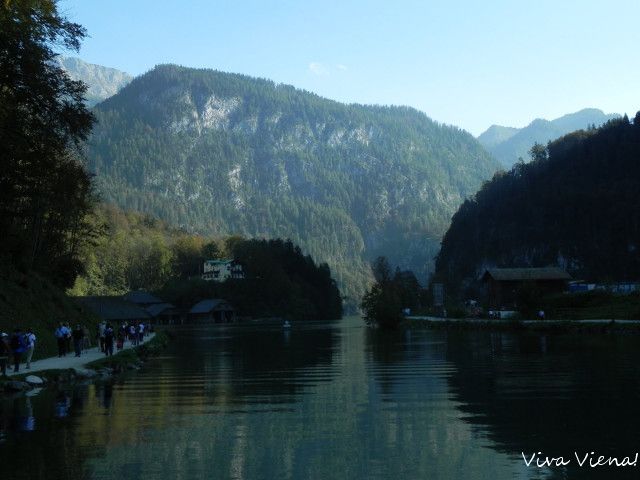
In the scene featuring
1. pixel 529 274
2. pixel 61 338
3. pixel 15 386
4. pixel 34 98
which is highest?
pixel 34 98

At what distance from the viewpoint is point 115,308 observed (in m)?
107

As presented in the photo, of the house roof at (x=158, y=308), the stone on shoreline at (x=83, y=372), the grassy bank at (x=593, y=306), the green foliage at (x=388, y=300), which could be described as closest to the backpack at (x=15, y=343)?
the stone on shoreline at (x=83, y=372)

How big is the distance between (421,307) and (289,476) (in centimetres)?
14789

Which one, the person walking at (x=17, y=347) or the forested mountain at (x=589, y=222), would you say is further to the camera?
the forested mountain at (x=589, y=222)

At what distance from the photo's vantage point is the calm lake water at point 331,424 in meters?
14.6

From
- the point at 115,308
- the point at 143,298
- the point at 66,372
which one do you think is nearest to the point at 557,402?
the point at 66,372

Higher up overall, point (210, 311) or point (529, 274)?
point (529, 274)

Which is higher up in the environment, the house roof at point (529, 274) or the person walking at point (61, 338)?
the house roof at point (529, 274)

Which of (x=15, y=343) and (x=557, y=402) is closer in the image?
(x=557, y=402)

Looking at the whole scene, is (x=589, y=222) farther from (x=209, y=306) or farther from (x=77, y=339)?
(x=77, y=339)

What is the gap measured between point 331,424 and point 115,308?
303 ft

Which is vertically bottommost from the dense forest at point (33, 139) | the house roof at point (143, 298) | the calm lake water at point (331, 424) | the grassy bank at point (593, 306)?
the calm lake water at point (331, 424)

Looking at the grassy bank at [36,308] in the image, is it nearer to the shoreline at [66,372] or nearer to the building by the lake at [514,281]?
the shoreline at [66,372]

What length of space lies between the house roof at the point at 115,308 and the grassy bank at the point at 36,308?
41.6m
